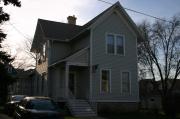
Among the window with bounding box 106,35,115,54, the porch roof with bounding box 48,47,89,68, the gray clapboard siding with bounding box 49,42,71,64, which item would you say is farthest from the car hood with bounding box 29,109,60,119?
the gray clapboard siding with bounding box 49,42,71,64

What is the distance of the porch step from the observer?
22781 millimetres

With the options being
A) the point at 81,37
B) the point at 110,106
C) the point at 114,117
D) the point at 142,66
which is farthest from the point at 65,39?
the point at 142,66

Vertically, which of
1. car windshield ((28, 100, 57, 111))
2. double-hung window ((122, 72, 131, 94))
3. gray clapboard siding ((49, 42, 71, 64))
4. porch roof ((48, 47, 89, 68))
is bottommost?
car windshield ((28, 100, 57, 111))

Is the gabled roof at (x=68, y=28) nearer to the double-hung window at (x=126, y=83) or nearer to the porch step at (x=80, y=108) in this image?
the double-hung window at (x=126, y=83)

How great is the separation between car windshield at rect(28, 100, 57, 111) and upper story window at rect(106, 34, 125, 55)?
11111 millimetres

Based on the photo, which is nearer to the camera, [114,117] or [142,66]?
[114,117]

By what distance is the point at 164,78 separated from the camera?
159 feet

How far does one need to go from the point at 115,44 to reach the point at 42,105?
12320mm

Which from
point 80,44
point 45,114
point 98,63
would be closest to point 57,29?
point 80,44

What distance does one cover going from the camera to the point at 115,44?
2681cm

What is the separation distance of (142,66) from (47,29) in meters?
22.3

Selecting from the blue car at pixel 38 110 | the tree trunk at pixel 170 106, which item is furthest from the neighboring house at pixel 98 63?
the blue car at pixel 38 110

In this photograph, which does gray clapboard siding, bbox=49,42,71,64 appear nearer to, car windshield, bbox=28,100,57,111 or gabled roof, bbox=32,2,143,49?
gabled roof, bbox=32,2,143,49

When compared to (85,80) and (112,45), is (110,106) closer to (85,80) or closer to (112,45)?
(85,80)
